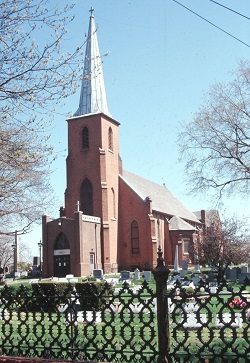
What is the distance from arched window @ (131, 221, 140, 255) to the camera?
2068 inches

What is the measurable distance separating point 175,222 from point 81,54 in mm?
51795

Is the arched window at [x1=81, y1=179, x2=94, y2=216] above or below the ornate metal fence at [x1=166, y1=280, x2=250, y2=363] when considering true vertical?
above

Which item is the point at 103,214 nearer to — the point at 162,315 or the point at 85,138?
the point at 85,138

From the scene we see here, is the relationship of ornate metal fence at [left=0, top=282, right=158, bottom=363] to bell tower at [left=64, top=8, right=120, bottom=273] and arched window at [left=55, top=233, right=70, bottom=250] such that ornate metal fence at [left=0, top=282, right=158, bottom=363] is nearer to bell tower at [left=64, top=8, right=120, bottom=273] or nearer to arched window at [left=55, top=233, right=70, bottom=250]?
arched window at [left=55, top=233, right=70, bottom=250]

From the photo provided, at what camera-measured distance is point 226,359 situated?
6344 millimetres

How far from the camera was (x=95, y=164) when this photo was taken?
52.5 metres

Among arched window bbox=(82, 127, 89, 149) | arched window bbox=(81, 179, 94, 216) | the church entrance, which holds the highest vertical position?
arched window bbox=(82, 127, 89, 149)

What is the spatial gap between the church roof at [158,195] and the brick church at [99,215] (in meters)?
1.36

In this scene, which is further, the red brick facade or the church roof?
the church roof

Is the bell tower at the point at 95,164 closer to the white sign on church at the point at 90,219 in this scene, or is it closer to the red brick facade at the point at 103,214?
the red brick facade at the point at 103,214

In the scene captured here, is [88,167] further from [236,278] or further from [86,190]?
[236,278]

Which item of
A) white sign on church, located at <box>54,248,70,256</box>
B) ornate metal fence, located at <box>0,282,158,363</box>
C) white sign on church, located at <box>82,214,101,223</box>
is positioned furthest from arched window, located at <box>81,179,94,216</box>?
ornate metal fence, located at <box>0,282,158,363</box>

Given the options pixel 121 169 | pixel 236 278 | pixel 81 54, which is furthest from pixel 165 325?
pixel 121 169

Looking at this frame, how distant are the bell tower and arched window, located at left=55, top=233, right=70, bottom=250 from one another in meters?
3.49
